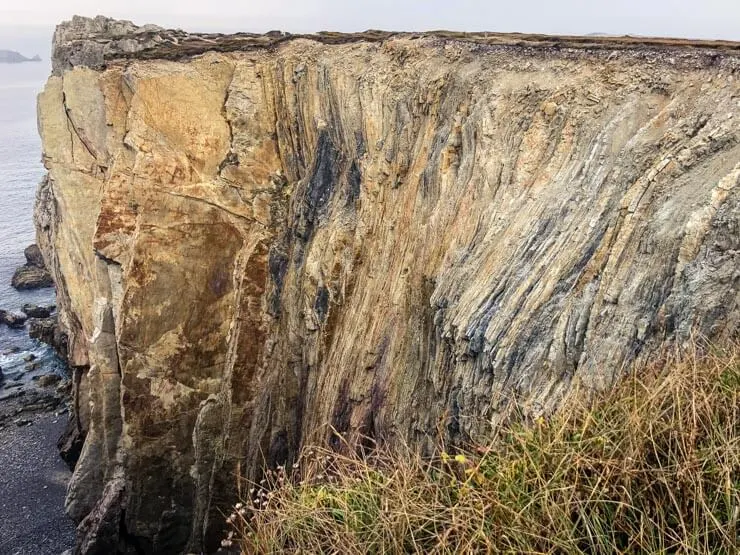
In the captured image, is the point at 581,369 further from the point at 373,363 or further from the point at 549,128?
the point at 373,363

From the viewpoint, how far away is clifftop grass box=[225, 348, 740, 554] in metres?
5.21

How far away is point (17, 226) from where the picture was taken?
52.9 m

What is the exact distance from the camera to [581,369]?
883cm

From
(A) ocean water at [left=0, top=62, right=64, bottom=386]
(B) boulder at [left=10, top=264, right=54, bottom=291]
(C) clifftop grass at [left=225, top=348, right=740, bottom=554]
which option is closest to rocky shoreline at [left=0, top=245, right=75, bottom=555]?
(A) ocean water at [left=0, top=62, right=64, bottom=386]

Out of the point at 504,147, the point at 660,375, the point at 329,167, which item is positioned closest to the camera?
the point at 660,375

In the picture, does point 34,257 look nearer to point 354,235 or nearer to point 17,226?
point 17,226

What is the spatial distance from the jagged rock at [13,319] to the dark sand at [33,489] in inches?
426

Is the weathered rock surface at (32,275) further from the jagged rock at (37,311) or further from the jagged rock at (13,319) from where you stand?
the jagged rock at (13,319)

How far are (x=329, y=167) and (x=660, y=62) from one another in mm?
8302

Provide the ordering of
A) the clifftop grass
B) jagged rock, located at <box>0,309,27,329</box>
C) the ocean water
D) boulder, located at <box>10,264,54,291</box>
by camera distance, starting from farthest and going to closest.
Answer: boulder, located at <box>10,264,54,291</box>
jagged rock, located at <box>0,309,27,329</box>
the ocean water
the clifftop grass

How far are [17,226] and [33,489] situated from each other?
3671 cm

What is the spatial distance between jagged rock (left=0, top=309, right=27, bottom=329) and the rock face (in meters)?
15.5

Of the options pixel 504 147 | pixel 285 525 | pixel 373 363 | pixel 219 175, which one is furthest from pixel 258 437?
pixel 285 525

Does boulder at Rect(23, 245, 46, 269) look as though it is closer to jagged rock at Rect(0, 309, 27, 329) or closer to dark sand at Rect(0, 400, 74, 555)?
jagged rock at Rect(0, 309, 27, 329)
